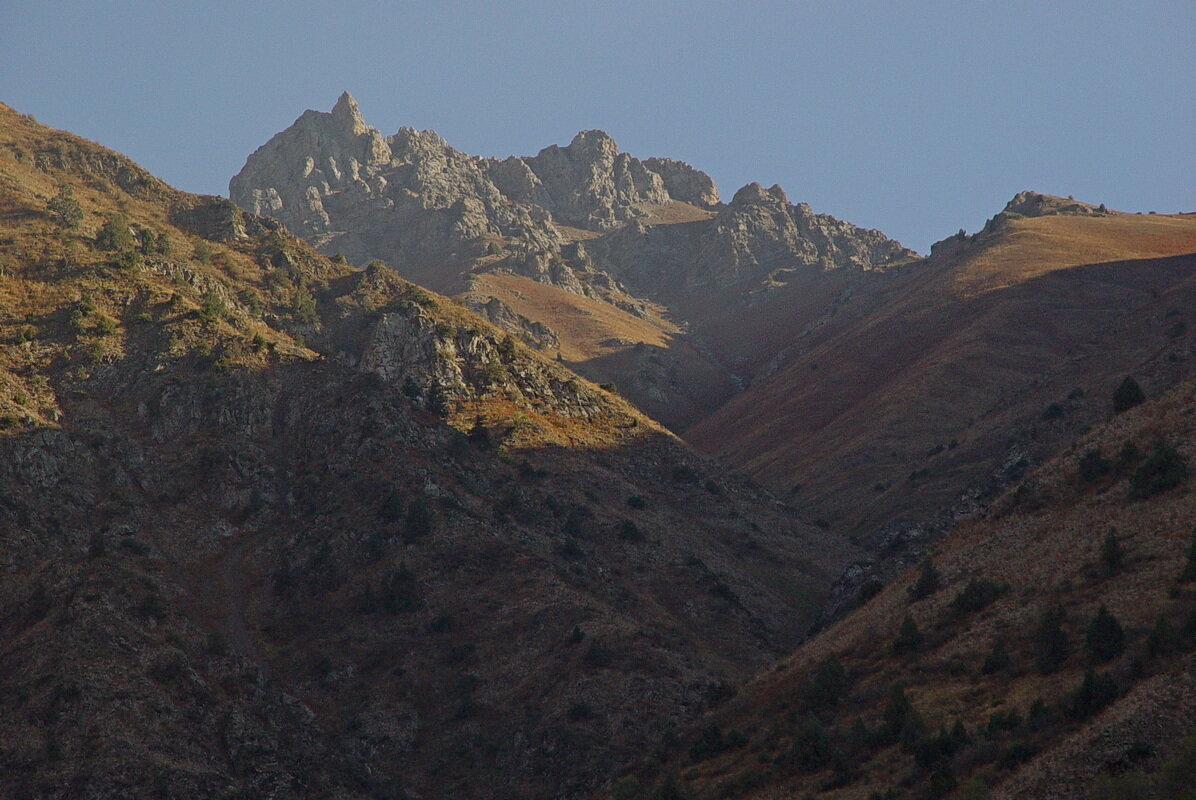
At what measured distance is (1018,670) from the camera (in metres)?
41.5

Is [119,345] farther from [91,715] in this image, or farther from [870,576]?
[870,576]

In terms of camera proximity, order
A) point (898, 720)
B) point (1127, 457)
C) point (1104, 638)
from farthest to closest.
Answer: point (1127, 457) → point (898, 720) → point (1104, 638)

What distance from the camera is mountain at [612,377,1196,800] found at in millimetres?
32312

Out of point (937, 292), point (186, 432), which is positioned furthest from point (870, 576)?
point (937, 292)

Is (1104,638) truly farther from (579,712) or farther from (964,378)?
(964,378)

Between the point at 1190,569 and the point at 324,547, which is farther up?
the point at 324,547

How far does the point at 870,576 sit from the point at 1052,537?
24.9 meters

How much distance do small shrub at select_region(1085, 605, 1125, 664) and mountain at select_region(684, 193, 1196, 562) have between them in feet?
142

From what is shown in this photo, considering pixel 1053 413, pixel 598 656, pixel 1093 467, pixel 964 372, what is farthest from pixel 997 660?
pixel 964 372

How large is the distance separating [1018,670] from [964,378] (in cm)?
9560

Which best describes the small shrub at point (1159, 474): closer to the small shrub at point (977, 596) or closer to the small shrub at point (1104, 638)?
the small shrub at point (977, 596)

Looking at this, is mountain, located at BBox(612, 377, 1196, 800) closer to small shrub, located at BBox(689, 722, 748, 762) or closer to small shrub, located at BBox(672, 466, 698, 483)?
small shrub, located at BBox(689, 722, 748, 762)

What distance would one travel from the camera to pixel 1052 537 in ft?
173

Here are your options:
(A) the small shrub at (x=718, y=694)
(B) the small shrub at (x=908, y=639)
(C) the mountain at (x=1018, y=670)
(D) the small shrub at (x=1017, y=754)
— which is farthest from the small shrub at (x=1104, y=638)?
(A) the small shrub at (x=718, y=694)
